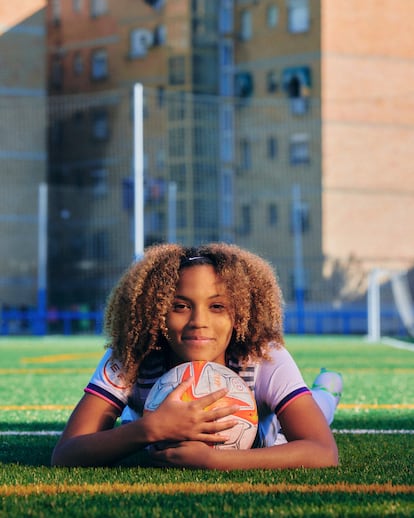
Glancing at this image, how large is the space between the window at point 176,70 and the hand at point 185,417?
4339cm

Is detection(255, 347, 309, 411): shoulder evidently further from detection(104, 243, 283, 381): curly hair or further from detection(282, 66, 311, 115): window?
detection(282, 66, 311, 115): window

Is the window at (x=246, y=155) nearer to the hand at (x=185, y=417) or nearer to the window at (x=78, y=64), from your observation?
the window at (x=78, y=64)

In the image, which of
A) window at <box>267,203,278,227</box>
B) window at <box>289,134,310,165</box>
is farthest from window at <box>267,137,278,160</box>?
window at <box>267,203,278,227</box>

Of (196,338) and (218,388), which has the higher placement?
(196,338)

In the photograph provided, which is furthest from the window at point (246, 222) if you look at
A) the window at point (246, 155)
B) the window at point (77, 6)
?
the window at point (77, 6)

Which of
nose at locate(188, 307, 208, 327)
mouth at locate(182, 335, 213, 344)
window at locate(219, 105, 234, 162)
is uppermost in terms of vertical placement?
window at locate(219, 105, 234, 162)

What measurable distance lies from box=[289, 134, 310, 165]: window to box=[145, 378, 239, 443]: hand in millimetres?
39459

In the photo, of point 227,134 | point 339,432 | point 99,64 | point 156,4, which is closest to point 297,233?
point 227,134

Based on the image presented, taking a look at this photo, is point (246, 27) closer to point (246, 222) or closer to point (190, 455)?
point (246, 222)

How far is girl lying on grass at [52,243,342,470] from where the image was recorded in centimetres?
387

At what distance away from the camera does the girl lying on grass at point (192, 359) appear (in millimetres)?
3873

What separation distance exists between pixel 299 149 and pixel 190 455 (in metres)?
39.8

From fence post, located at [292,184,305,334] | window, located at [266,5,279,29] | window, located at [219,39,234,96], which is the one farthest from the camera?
window, located at [219,39,234,96]

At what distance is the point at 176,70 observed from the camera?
153ft
